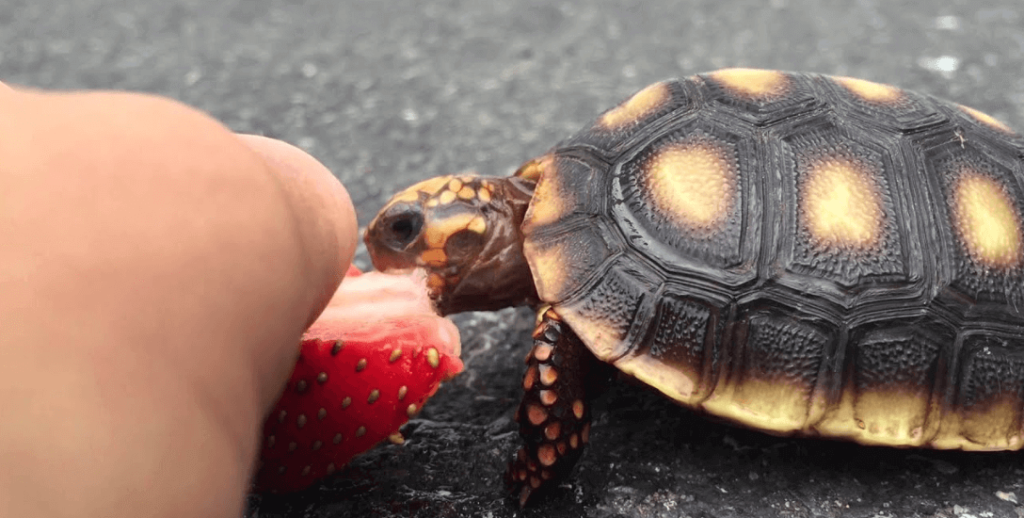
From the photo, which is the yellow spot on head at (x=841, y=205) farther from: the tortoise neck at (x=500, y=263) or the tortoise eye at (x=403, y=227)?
the tortoise eye at (x=403, y=227)

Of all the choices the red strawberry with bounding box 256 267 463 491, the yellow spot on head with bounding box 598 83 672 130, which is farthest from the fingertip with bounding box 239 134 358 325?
the yellow spot on head with bounding box 598 83 672 130

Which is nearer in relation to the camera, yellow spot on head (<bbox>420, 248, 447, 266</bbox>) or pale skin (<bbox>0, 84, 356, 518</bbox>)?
pale skin (<bbox>0, 84, 356, 518</bbox>)

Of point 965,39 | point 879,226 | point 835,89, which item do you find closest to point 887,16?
point 965,39

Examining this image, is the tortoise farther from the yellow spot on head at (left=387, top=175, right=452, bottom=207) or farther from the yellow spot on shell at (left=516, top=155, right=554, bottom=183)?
the yellow spot on head at (left=387, top=175, right=452, bottom=207)

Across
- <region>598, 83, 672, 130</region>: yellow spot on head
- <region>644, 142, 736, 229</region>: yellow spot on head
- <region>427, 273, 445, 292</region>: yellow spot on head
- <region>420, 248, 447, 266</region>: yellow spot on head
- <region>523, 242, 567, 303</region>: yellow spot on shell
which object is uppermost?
<region>598, 83, 672, 130</region>: yellow spot on head

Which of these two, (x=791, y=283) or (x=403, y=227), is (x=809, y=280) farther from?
(x=403, y=227)

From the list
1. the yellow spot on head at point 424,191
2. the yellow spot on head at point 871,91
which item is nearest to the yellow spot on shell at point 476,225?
the yellow spot on head at point 424,191

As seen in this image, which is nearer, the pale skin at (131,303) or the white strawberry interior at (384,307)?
the pale skin at (131,303)
